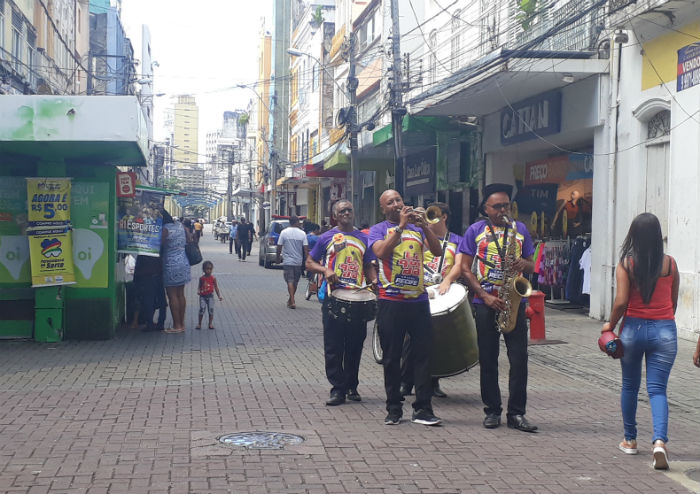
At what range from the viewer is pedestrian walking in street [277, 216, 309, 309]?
57.2 ft

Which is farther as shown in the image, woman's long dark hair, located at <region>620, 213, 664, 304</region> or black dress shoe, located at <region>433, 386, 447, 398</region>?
black dress shoe, located at <region>433, 386, 447, 398</region>

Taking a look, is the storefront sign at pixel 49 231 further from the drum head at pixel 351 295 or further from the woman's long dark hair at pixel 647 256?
the woman's long dark hair at pixel 647 256

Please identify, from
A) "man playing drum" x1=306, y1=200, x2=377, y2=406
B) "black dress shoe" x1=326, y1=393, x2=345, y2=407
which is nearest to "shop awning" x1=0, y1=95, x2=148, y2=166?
Result: "man playing drum" x1=306, y1=200, x2=377, y2=406

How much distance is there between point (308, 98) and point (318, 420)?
1710 inches

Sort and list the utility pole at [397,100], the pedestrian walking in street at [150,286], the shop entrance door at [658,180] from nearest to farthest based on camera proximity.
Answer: the pedestrian walking in street at [150,286], the shop entrance door at [658,180], the utility pole at [397,100]

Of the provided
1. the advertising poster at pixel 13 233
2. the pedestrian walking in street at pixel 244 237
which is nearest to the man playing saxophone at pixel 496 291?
the advertising poster at pixel 13 233

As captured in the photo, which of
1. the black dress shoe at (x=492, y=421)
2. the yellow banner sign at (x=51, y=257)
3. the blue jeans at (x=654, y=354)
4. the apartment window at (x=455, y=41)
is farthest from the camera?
the apartment window at (x=455, y=41)

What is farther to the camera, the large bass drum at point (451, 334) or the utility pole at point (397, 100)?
the utility pole at point (397, 100)

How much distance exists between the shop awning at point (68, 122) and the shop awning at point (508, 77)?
7029 millimetres

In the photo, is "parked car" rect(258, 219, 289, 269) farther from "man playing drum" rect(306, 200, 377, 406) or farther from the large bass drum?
"man playing drum" rect(306, 200, 377, 406)

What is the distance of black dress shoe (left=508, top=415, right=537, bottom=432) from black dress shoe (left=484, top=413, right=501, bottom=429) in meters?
0.11

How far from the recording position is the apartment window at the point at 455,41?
74.8ft

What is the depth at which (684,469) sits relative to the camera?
5922 mm

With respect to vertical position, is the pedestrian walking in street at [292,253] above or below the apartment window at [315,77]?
below
